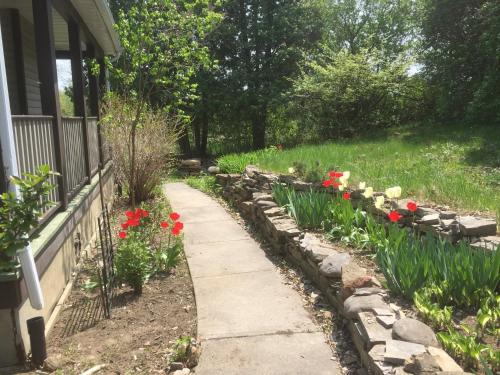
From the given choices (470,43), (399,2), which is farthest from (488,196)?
(399,2)

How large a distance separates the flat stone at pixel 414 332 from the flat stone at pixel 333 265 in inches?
41.1

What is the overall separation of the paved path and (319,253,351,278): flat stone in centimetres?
36

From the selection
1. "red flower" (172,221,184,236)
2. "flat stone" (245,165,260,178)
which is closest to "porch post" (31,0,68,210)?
"red flower" (172,221,184,236)

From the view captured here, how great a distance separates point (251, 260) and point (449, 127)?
8547mm

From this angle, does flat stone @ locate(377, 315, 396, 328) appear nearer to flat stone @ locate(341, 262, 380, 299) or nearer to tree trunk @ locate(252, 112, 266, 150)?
flat stone @ locate(341, 262, 380, 299)

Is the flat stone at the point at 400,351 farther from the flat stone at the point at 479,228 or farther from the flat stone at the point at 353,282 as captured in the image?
the flat stone at the point at 479,228

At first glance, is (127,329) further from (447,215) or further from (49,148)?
(447,215)

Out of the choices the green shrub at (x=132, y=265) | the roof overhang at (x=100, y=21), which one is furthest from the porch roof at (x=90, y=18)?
the green shrub at (x=132, y=265)

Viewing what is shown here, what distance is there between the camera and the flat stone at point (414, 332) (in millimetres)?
2611

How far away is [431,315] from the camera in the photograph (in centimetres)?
291

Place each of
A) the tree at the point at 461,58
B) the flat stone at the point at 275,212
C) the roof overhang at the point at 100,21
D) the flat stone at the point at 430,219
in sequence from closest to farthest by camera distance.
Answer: the flat stone at the point at 430,219 → the flat stone at the point at 275,212 → the roof overhang at the point at 100,21 → the tree at the point at 461,58

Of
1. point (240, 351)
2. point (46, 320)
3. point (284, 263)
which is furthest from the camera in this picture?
point (284, 263)

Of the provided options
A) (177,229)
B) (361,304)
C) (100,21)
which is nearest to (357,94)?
(100,21)

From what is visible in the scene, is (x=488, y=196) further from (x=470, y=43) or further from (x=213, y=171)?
(x=470, y=43)
